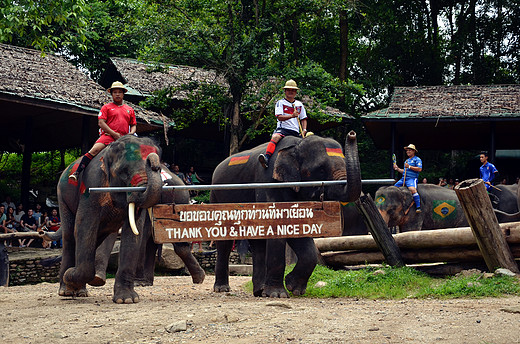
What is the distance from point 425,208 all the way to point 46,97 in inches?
368

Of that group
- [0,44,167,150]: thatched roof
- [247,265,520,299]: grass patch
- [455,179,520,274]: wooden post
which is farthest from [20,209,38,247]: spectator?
[455,179,520,274]: wooden post

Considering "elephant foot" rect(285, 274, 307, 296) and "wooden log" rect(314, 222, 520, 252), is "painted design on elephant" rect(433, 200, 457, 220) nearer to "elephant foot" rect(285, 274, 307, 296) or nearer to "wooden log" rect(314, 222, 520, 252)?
"wooden log" rect(314, 222, 520, 252)

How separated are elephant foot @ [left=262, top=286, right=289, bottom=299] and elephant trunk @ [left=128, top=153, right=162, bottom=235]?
73.6 inches

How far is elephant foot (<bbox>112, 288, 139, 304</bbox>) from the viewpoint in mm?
8633

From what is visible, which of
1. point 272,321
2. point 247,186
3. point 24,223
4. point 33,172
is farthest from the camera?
point 33,172

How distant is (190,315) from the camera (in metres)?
6.82

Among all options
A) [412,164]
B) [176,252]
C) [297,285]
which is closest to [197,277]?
[176,252]

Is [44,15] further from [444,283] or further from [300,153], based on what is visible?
[444,283]

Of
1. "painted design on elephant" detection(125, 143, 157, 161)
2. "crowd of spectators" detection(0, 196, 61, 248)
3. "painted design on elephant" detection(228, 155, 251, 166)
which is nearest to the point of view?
"painted design on elephant" detection(125, 143, 157, 161)

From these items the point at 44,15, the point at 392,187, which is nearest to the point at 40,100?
the point at 44,15

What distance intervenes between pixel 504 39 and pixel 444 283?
29.3 metres

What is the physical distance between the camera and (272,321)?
6.44m

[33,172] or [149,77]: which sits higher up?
[149,77]

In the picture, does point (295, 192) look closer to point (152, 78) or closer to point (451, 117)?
point (451, 117)
